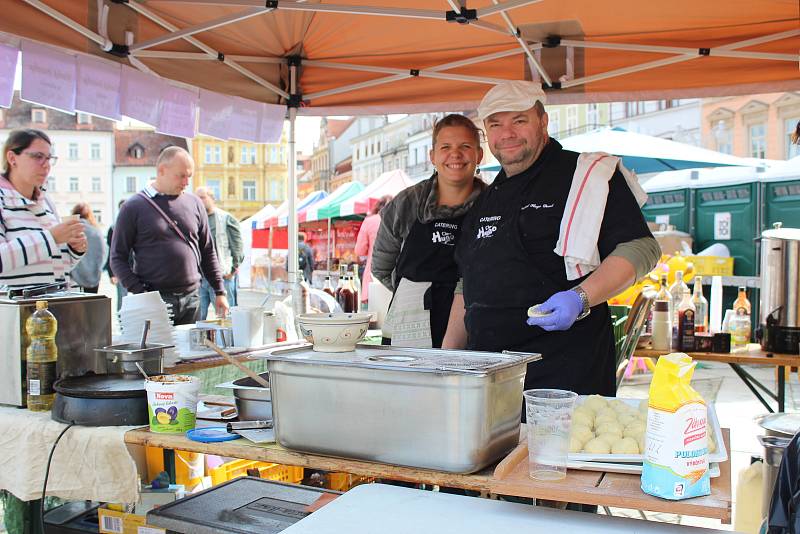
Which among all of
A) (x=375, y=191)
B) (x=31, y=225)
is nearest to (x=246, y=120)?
(x=31, y=225)

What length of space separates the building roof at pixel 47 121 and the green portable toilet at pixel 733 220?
2108 inches

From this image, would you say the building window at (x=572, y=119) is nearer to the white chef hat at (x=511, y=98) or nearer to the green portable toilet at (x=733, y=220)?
the green portable toilet at (x=733, y=220)

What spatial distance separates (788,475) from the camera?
136 centimetres

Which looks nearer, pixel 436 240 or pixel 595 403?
pixel 595 403

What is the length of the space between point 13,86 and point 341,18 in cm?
177

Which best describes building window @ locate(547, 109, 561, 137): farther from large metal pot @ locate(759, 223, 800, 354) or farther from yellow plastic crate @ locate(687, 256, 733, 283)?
large metal pot @ locate(759, 223, 800, 354)

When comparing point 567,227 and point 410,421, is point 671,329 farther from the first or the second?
point 410,421

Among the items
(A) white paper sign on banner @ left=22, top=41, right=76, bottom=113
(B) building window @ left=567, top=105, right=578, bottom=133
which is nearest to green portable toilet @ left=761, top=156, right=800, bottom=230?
(A) white paper sign on banner @ left=22, top=41, right=76, bottom=113

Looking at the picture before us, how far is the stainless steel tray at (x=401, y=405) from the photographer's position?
61.9 inches

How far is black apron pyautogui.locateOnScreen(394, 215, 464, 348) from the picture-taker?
312 centimetres

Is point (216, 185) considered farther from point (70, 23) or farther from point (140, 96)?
point (70, 23)

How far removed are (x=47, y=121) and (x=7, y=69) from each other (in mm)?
64821

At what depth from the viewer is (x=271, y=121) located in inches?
197

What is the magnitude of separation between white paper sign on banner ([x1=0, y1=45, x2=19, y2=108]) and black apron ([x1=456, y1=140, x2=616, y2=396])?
230cm
